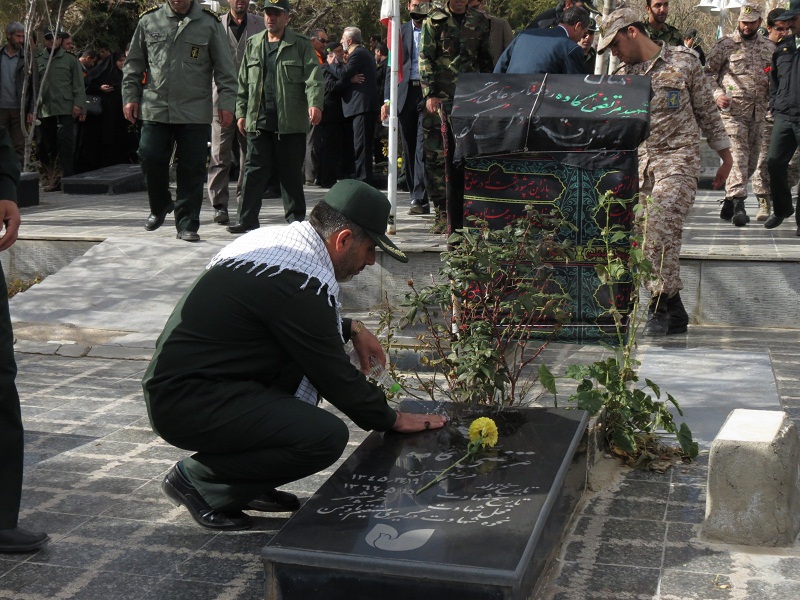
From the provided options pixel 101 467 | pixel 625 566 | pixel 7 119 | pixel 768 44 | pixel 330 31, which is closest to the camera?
pixel 625 566

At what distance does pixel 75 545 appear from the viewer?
4188 millimetres

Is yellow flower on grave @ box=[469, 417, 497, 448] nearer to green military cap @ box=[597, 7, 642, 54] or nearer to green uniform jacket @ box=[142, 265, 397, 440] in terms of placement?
green uniform jacket @ box=[142, 265, 397, 440]

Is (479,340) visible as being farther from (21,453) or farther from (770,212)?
(770,212)

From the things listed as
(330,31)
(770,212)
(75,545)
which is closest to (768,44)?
(770,212)

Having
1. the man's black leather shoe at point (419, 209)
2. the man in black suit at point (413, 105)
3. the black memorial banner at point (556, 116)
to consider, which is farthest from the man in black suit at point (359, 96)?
the black memorial banner at point (556, 116)

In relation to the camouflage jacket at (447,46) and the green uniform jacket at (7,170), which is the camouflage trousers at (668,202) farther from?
the green uniform jacket at (7,170)

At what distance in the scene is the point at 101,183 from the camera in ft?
45.3

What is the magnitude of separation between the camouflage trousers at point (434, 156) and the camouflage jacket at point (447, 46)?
29 centimetres

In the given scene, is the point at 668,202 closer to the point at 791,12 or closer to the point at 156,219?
the point at 791,12

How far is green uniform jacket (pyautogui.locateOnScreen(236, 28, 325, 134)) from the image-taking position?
9.23m

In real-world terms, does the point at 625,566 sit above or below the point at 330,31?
below

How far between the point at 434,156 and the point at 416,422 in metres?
5.75

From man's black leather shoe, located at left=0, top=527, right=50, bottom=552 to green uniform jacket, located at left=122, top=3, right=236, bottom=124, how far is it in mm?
5453

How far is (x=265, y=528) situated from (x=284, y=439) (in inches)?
19.7
